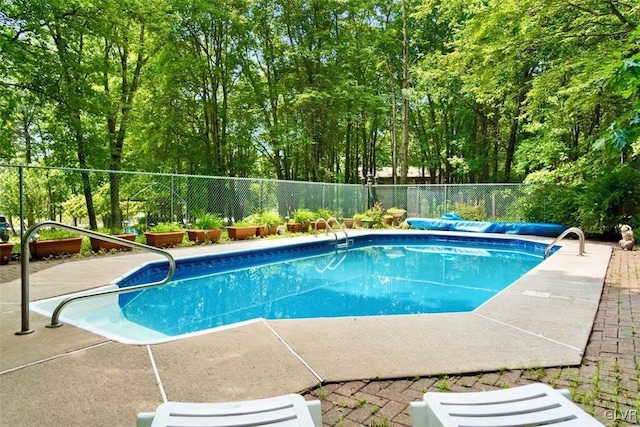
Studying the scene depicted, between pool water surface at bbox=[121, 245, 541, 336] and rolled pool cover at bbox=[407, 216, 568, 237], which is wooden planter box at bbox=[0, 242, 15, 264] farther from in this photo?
rolled pool cover at bbox=[407, 216, 568, 237]

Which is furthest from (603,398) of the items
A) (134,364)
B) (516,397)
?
(134,364)

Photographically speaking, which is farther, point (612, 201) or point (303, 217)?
point (303, 217)

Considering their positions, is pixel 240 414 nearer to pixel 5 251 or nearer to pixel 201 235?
pixel 5 251

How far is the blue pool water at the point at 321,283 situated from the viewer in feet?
16.5

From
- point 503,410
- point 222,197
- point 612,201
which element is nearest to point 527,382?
point 503,410

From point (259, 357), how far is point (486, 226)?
1095 cm

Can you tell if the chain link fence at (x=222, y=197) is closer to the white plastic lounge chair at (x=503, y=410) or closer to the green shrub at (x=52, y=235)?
the green shrub at (x=52, y=235)

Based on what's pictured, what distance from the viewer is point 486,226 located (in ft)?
39.1

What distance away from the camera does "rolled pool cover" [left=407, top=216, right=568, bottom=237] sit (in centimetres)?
1075

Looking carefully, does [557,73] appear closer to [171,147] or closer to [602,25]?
[602,25]

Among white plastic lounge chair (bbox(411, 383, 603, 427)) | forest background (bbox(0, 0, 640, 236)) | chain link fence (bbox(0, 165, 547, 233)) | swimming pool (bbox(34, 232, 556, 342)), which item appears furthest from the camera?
chain link fence (bbox(0, 165, 547, 233))

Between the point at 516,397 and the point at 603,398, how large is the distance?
1.13 meters

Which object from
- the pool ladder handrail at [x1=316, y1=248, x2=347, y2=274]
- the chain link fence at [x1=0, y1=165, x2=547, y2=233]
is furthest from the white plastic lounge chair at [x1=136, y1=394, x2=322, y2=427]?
the chain link fence at [x1=0, y1=165, x2=547, y2=233]

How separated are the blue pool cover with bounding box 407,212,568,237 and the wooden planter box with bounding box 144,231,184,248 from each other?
27.3ft
